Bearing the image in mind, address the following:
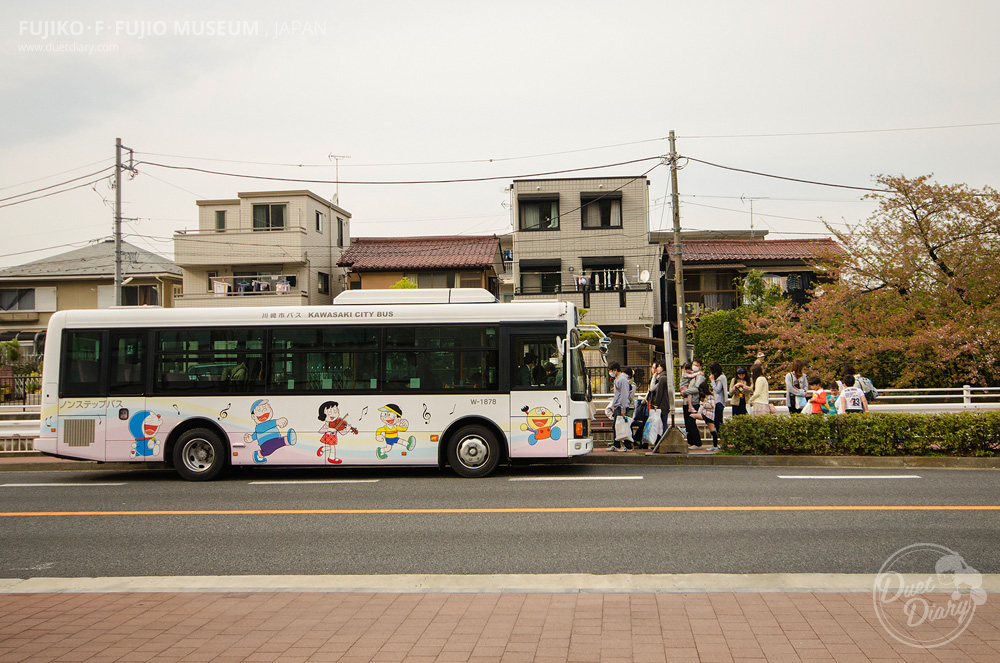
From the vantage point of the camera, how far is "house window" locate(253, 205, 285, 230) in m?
38.8

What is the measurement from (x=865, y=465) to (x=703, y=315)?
71.6 ft

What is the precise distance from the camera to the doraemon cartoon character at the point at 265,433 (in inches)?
495

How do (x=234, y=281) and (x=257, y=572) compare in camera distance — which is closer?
(x=257, y=572)

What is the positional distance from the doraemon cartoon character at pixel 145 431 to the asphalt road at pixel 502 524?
58cm

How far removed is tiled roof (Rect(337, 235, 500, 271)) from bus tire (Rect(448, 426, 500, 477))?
2683 cm

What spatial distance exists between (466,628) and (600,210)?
113 feet

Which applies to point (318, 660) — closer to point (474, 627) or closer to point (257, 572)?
point (474, 627)

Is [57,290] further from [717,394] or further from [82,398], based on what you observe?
[717,394]

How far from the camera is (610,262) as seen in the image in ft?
123

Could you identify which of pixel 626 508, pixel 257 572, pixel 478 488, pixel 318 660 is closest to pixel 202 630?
pixel 318 660

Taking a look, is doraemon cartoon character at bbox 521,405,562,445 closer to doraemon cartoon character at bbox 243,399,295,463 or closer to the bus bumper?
the bus bumper

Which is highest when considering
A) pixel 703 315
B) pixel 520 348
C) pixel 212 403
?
pixel 703 315

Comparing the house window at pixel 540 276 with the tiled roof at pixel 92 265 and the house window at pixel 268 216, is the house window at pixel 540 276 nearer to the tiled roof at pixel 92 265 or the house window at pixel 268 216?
the house window at pixel 268 216

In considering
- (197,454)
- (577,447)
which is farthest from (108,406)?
(577,447)
